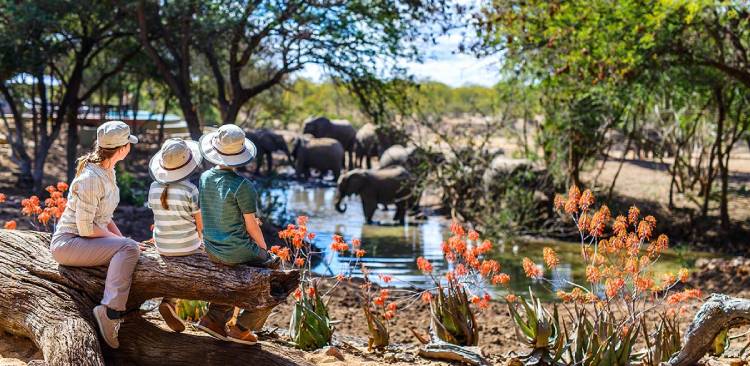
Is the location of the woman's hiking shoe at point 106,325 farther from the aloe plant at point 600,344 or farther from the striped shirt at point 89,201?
the aloe plant at point 600,344

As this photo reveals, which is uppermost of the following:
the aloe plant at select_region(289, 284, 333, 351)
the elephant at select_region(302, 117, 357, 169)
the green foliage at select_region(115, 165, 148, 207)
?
the elephant at select_region(302, 117, 357, 169)

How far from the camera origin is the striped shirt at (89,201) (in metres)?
5.33

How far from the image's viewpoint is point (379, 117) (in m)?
16.2

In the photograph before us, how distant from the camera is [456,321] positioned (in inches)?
259

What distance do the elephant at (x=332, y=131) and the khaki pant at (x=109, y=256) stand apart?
1016 inches

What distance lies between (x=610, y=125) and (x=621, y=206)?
7.23 ft

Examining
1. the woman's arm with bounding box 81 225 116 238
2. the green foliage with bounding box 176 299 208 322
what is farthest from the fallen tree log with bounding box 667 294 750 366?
the woman's arm with bounding box 81 225 116 238

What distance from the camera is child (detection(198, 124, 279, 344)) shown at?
213 inches

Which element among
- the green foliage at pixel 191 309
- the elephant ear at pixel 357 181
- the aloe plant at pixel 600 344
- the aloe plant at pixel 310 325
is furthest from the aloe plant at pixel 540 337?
the elephant ear at pixel 357 181

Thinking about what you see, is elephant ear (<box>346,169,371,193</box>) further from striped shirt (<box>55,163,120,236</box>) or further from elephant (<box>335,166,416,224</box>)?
striped shirt (<box>55,163,120,236</box>)

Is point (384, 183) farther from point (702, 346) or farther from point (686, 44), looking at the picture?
point (702, 346)

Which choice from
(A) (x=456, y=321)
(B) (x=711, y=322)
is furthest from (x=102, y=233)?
(B) (x=711, y=322)

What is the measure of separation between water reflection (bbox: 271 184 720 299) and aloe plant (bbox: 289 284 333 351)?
317 cm

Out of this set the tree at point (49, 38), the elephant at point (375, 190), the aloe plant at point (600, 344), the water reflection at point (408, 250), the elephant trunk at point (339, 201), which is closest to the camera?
the aloe plant at point (600, 344)
